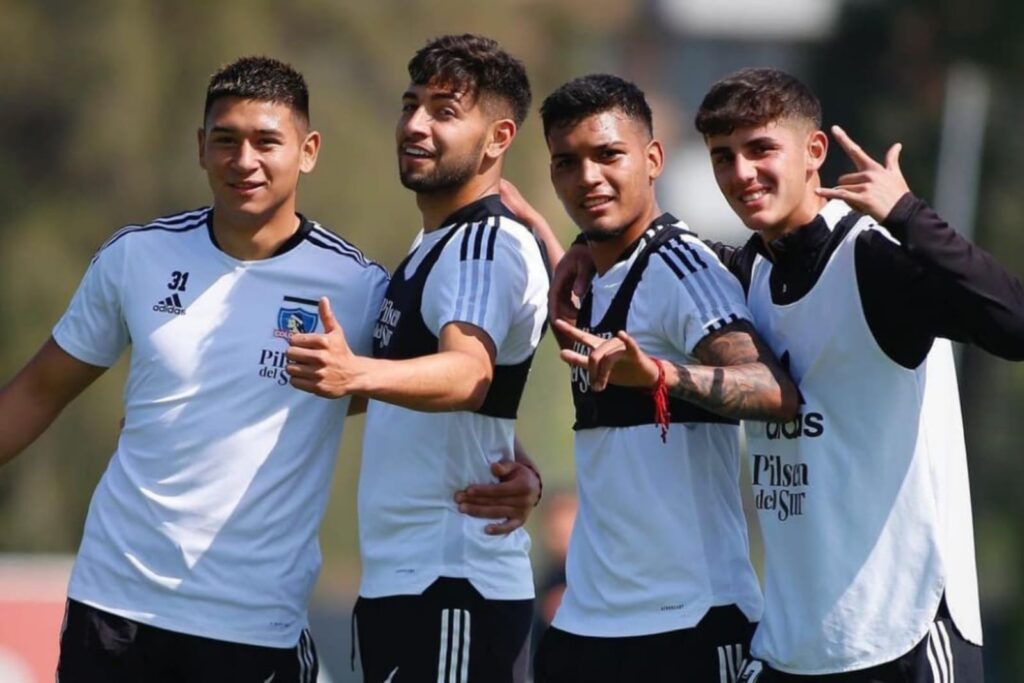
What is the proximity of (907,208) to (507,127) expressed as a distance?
1.64 meters

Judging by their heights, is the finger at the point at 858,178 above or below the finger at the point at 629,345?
above

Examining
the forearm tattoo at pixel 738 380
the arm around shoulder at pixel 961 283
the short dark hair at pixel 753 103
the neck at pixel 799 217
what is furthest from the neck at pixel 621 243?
the arm around shoulder at pixel 961 283

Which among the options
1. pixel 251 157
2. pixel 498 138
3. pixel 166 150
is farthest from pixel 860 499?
pixel 166 150

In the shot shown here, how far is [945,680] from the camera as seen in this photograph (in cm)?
571

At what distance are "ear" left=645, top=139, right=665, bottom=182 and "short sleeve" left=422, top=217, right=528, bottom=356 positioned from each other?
50 cm

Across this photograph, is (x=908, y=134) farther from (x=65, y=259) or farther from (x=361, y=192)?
(x=65, y=259)

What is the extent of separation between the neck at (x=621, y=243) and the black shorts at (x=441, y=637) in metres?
1.14

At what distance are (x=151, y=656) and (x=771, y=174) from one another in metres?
2.54

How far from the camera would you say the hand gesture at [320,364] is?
5492 millimetres

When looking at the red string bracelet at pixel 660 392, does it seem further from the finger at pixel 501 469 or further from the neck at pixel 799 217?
the finger at pixel 501 469

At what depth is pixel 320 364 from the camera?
549 cm

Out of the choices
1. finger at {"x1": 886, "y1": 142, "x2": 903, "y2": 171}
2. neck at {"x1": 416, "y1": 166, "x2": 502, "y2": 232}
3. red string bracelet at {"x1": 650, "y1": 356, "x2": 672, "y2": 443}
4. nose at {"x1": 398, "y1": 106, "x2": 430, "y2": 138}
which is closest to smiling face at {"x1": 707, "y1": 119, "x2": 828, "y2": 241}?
Result: finger at {"x1": 886, "y1": 142, "x2": 903, "y2": 171}

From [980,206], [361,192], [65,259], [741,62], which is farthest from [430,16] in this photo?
[741,62]

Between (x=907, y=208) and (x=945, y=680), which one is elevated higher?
(x=907, y=208)
